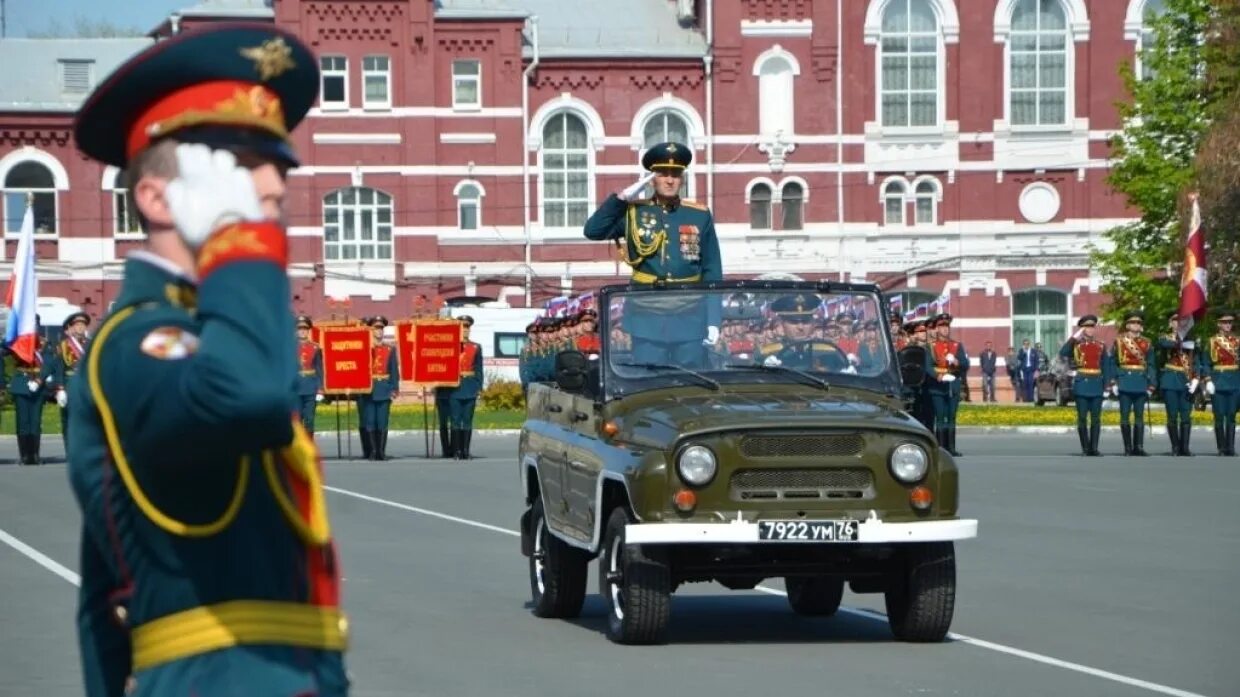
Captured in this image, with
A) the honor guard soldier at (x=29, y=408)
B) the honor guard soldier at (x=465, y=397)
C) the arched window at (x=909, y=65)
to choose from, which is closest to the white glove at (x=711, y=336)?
the honor guard soldier at (x=465, y=397)

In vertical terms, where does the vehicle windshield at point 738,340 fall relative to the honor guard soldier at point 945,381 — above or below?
above

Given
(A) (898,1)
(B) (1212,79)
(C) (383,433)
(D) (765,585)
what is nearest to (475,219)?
(A) (898,1)

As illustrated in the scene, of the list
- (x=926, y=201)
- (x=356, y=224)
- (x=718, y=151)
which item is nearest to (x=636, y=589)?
(x=356, y=224)

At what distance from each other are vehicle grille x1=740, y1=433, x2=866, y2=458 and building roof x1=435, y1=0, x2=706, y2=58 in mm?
58368

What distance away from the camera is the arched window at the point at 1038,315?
72.1 metres

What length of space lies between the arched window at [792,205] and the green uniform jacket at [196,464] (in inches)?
2655

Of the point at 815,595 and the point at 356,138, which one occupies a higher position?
the point at 356,138

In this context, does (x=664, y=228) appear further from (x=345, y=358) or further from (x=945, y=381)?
(x=345, y=358)

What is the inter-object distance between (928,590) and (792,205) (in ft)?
194

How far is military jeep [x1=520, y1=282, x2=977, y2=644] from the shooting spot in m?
12.1

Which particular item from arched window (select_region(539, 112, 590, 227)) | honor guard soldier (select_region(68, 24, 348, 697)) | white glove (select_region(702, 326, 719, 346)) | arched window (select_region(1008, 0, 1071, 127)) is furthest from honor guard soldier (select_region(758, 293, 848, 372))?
arched window (select_region(1008, 0, 1071, 127))

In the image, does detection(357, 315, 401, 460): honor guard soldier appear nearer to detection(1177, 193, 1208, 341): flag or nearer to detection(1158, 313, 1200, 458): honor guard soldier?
detection(1158, 313, 1200, 458): honor guard soldier

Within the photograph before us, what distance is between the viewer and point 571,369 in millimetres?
13086

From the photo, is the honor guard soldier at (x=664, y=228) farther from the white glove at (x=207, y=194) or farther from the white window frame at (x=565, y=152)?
the white window frame at (x=565, y=152)
